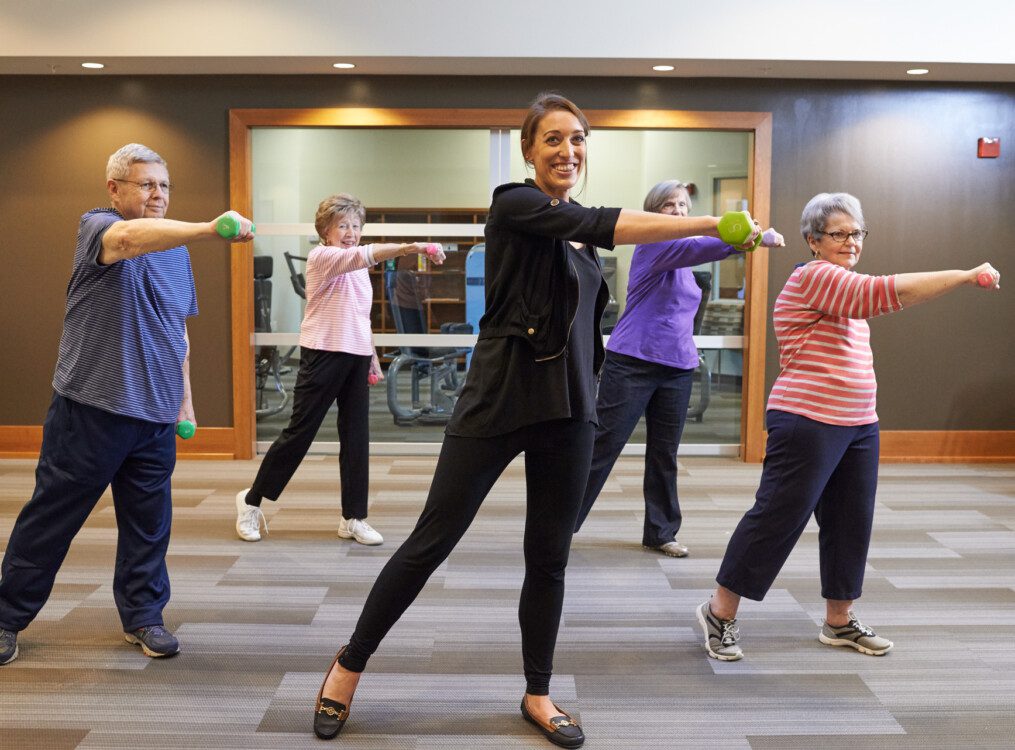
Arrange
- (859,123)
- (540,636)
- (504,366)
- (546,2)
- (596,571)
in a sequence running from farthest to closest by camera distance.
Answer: (859,123)
(546,2)
(596,571)
(540,636)
(504,366)

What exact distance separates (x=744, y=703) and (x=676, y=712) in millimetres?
191

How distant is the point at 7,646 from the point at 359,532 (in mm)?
1516

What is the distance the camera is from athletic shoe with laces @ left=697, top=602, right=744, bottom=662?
8.91 feet

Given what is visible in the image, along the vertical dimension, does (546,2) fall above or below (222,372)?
above

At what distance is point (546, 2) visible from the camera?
5.02m

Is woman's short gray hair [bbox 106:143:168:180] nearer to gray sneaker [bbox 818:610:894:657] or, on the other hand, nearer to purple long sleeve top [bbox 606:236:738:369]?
purple long sleeve top [bbox 606:236:738:369]

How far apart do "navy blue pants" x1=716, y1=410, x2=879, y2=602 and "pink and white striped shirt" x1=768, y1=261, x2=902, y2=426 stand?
1.7 inches

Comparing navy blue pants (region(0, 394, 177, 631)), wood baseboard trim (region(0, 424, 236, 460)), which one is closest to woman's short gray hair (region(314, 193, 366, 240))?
navy blue pants (region(0, 394, 177, 631))

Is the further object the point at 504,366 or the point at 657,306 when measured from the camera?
the point at 657,306

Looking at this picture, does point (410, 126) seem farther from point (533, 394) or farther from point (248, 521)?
point (533, 394)


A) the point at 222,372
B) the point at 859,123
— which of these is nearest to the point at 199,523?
the point at 222,372

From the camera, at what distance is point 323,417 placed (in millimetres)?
3830

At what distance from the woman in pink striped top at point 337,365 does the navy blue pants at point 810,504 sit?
5.57 feet

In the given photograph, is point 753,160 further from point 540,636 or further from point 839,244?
point 540,636
